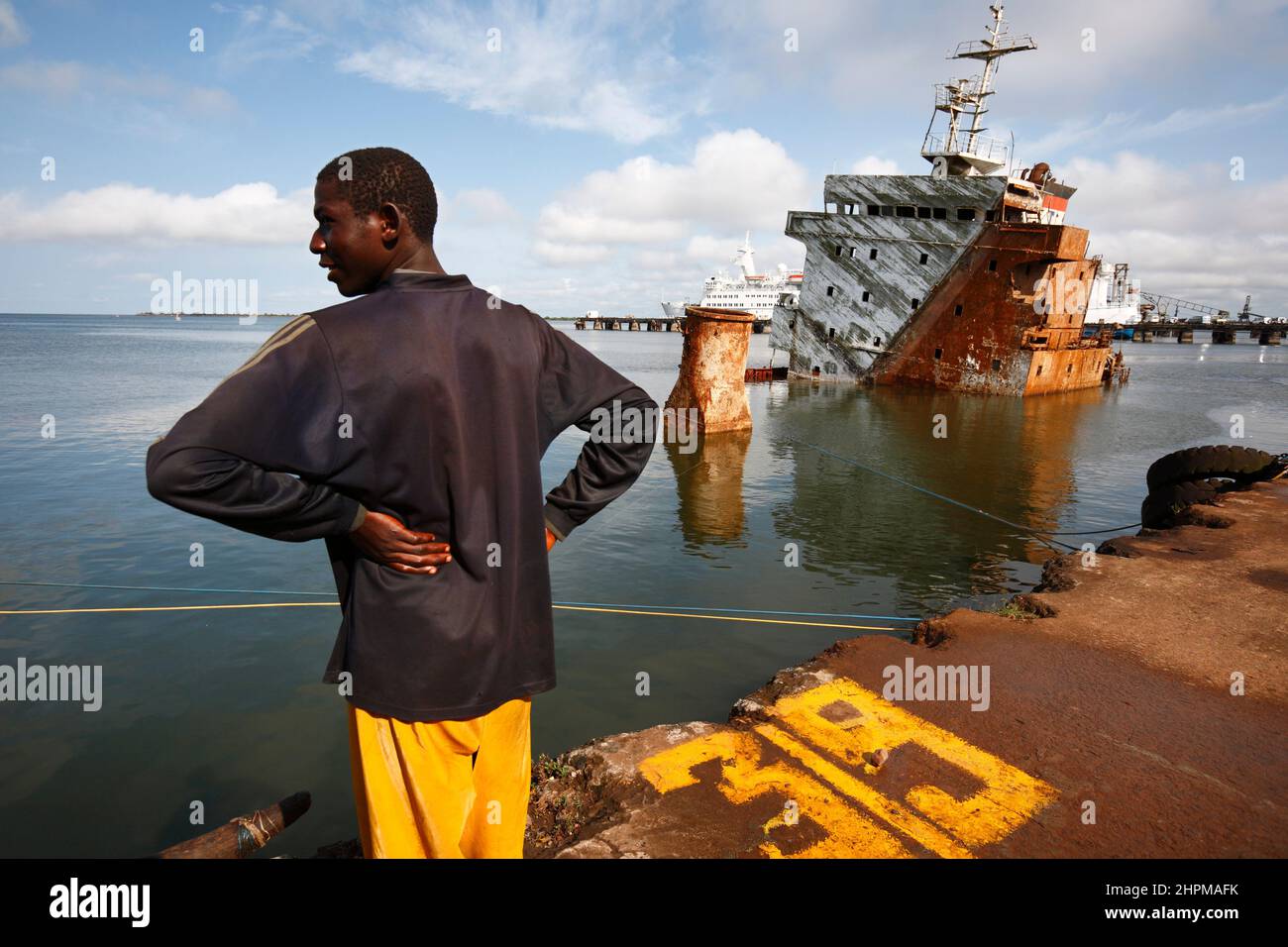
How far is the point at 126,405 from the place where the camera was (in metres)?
23.8

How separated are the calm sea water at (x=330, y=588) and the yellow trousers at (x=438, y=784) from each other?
2.95 m

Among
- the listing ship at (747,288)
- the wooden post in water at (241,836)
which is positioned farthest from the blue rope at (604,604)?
the listing ship at (747,288)

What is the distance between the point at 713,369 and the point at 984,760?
1562cm

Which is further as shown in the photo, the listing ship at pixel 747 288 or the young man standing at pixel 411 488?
the listing ship at pixel 747 288

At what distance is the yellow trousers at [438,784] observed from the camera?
6.19 feet

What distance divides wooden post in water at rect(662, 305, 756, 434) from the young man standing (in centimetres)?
1606

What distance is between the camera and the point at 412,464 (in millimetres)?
1797

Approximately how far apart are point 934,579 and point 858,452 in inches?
366

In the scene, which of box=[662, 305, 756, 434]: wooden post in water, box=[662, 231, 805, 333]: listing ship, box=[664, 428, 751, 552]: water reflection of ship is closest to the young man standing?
box=[664, 428, 751, 552]: water reflection of ship

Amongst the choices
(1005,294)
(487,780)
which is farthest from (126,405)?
(1005,294)

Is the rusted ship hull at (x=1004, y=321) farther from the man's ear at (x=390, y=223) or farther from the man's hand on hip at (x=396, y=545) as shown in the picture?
the man's hand on hip at (x=396, y=545)

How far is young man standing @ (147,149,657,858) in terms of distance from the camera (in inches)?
65.4

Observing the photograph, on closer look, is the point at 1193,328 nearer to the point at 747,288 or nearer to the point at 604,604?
the point at 747,288

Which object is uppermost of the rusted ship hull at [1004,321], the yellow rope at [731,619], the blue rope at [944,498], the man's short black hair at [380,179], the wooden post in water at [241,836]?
the rusted ship hull at [1004,321]
